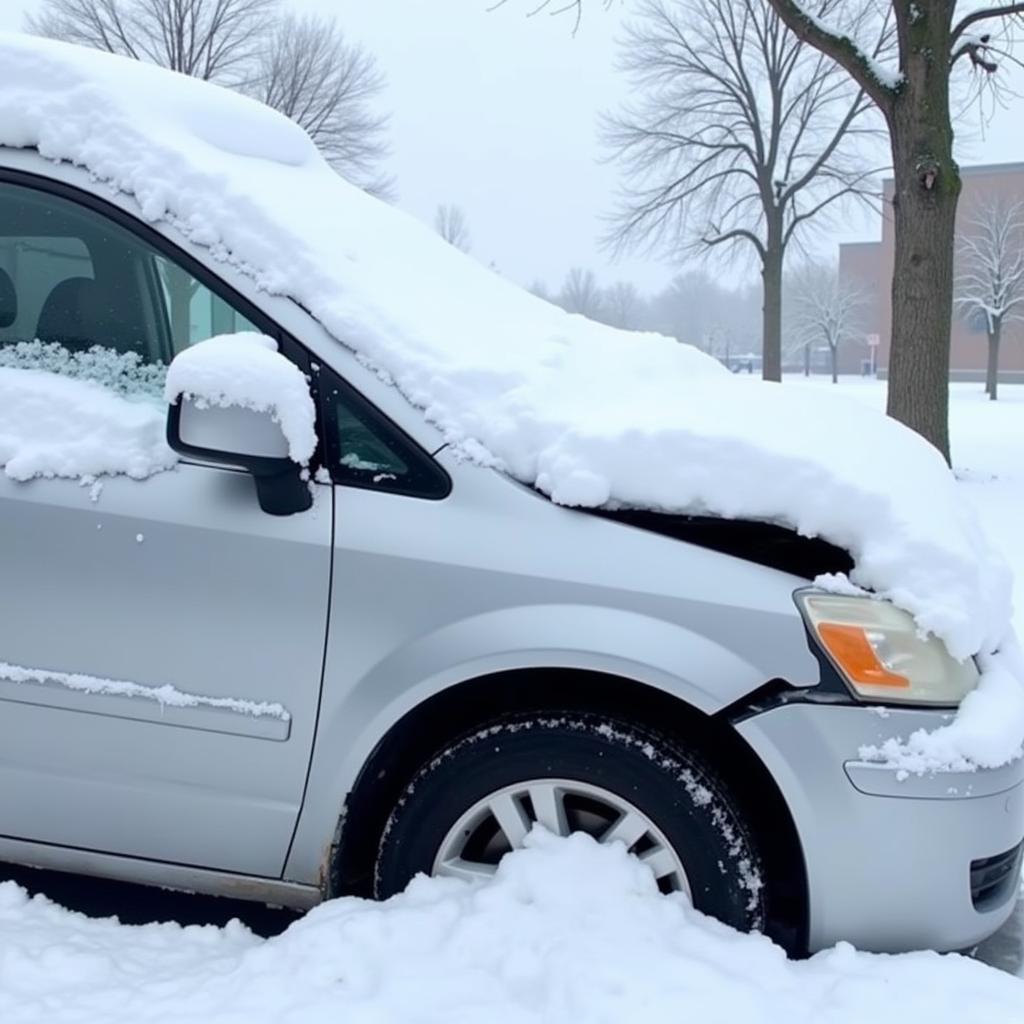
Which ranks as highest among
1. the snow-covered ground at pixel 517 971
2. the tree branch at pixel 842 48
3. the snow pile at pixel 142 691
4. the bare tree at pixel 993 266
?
the bare tree at pixel 993 266

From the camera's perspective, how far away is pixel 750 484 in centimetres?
216

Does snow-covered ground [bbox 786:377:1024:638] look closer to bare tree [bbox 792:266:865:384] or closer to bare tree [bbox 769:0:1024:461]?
bare tree [bbox 769:0:1024:461]

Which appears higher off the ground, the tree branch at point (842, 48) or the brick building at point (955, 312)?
the brick building at point (955, 312)

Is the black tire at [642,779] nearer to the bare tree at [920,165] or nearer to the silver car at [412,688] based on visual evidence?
the silver car at [412,688]

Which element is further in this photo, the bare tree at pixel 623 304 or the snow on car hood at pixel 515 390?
the bare tree at pixel 623 304

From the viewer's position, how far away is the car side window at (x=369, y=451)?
216cm

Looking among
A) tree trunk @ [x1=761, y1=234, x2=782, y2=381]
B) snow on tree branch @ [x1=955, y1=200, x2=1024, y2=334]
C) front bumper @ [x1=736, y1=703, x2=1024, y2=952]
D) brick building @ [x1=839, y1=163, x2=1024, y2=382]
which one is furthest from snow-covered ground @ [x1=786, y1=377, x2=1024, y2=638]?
brick building @ [x1=839, y1=163, x2=1024, y2=382]

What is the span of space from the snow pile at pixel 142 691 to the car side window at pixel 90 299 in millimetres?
466

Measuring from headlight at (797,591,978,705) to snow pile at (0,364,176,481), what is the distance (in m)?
1.38

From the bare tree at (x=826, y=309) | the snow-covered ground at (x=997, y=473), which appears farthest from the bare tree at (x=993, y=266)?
the bare tree at (x=826, y=309)

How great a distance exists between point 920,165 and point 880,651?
26.8 feet

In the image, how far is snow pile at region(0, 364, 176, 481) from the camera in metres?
2.21

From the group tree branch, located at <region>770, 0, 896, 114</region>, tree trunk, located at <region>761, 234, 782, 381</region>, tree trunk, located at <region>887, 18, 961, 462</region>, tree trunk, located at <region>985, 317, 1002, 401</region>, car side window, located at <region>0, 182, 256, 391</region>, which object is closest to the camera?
car side window, located at <region>0, 182, 256, 391</region>

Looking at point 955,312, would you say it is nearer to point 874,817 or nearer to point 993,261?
point 993,261
